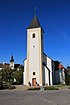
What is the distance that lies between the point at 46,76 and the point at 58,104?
113 feet

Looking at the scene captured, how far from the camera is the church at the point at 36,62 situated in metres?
47.0

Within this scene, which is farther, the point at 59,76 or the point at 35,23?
the point at 59,76

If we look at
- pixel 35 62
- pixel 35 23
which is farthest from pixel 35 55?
pixel 35 23

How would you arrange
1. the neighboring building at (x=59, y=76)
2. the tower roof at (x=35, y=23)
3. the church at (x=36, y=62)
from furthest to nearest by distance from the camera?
1. the neighboring building at (x=59, y=76)
2. the tower roof at (x=35, y=23)
3. the church at (x=36, y=62)

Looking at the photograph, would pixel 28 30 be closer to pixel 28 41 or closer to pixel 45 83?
pixel 28 41

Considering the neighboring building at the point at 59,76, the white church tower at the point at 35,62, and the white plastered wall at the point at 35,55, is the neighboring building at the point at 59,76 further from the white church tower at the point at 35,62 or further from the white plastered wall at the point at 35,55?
the white plastered wall at the point at 35,55

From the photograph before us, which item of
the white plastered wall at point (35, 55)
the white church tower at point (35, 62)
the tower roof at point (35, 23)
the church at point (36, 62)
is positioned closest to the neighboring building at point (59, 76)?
the church at point (36, 62)

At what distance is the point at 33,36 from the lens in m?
49.9

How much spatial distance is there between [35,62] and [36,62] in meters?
0.26

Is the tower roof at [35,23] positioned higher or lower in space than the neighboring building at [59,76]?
higher

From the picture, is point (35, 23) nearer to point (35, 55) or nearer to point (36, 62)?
point (35, 55)

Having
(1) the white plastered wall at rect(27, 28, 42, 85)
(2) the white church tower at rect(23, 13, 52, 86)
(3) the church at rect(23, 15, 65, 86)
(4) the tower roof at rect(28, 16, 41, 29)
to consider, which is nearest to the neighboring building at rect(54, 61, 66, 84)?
(3) the church at rect(23, 15, 65, 86)

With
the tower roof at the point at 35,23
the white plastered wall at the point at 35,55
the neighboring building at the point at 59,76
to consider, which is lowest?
the neighboring building at the point at 59,76

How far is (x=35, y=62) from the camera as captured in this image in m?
47.5
